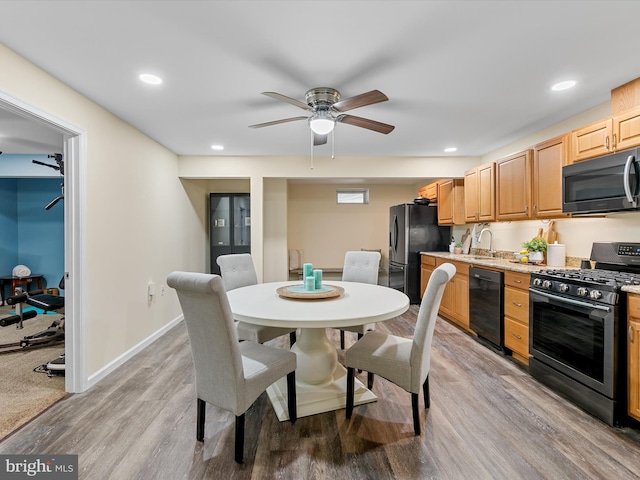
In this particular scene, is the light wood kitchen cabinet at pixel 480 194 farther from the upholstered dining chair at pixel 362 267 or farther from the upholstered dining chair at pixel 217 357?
the upholstered dining chair at pixel 217 357

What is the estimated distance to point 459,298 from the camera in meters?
3.79

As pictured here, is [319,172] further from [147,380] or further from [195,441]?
Answer: [195,441]

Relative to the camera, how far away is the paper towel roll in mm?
2969

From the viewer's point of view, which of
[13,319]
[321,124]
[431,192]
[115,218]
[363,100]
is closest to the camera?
[363,100]

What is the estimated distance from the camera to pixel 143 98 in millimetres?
2436

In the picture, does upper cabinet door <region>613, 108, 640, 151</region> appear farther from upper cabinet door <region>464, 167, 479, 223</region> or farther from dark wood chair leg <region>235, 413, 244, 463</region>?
dark wood chair leg <region>235, 413, 244, 463</region>

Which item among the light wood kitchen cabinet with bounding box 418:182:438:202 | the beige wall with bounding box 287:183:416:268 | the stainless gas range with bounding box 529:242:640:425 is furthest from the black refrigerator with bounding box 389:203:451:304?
the stainless gas range with bounding box 529:242:640:425

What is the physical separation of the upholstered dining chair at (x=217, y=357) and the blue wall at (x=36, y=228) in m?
4.90

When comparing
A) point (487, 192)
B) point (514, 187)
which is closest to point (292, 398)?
point (514, 187)

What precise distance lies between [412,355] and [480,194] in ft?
9.45

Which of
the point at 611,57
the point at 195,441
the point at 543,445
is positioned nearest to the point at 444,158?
the point at 611,57

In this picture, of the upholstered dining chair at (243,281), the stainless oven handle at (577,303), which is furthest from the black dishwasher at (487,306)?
the upholstered dining chair at (243,281)

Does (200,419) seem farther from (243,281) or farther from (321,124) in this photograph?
(321,124)

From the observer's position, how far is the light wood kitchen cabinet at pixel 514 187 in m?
3.07
